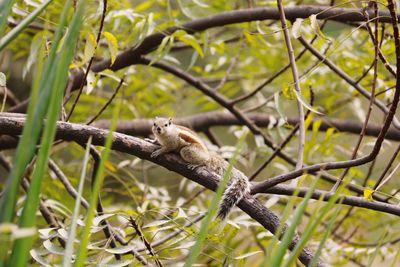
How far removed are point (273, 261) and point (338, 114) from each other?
3.41 metres

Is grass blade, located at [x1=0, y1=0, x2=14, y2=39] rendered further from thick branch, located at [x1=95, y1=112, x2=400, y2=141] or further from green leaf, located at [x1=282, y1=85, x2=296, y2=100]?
thick branch, located at [x1=95, y1=112, x2=400, y2=141]

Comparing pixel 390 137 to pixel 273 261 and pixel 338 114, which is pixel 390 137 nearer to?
pixel 338 114

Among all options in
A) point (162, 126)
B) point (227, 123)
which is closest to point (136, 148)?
point (162, 126)

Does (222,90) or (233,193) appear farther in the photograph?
(222,90)

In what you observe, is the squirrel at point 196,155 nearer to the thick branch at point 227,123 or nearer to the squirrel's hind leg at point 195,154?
the squirrel's hind leg at point 195,154

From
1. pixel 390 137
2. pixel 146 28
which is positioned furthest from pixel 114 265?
pixel 390 137

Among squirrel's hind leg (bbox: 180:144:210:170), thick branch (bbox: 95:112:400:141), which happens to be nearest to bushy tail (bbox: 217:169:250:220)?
squirrel's hind leg (bbox: 180:144:210:170)

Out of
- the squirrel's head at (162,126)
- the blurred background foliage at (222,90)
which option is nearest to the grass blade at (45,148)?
the blurred background foliage at (222,90)

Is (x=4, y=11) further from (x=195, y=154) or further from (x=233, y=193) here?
(x=195, y=154)

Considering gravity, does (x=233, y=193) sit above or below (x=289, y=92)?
below

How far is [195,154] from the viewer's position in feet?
6.10

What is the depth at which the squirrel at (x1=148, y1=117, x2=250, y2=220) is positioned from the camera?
5.11ft

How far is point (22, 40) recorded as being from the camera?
3023 mm

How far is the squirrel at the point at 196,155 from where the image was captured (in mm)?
1557
